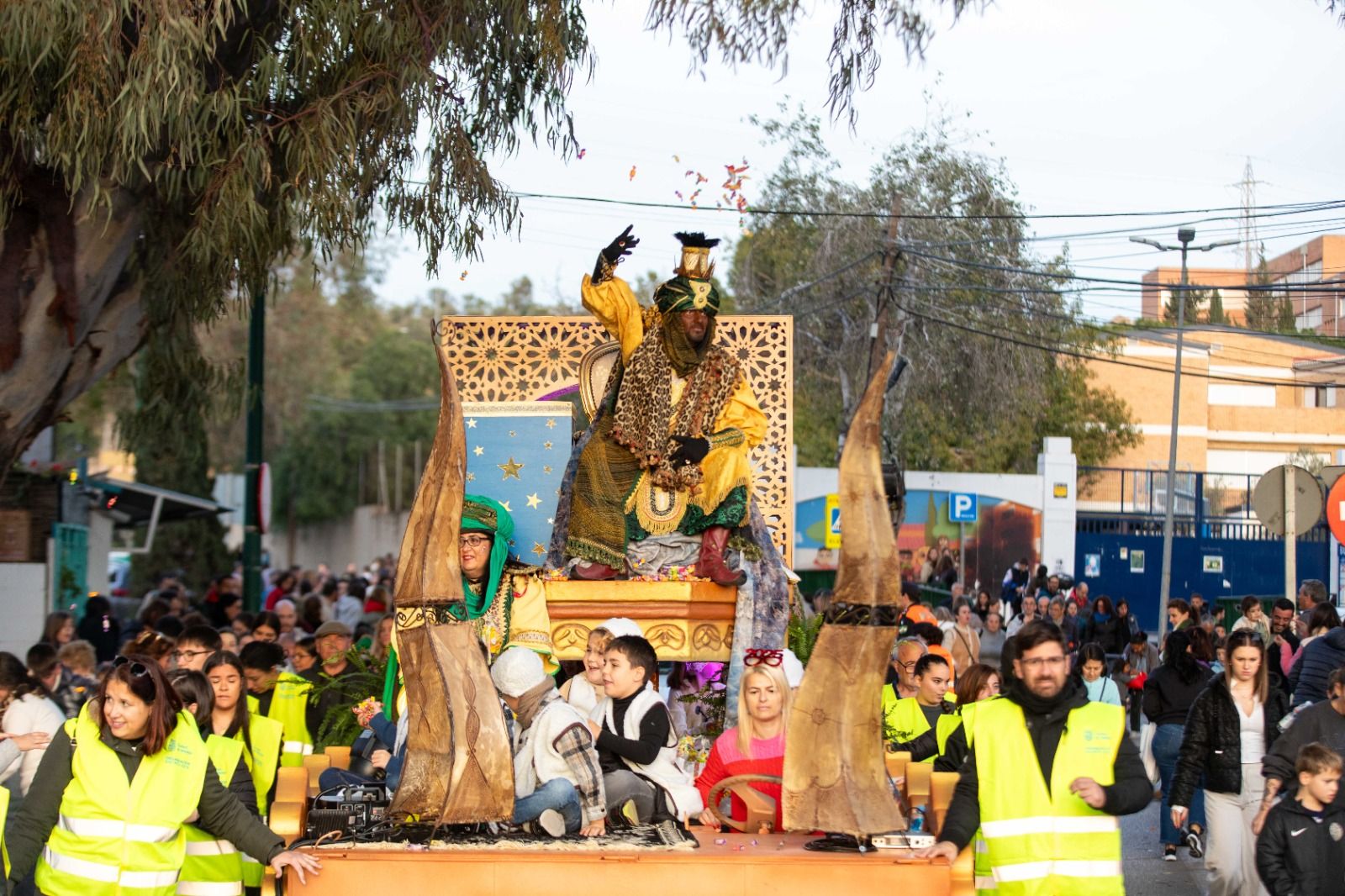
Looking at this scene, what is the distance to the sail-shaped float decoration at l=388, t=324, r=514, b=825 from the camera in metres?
7.08

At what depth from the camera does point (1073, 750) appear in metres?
6.38

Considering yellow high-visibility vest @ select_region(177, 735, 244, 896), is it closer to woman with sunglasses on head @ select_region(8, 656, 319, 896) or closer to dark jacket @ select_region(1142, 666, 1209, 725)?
woman with sunglasses on head @ select_region(8, 656, 319, 896)

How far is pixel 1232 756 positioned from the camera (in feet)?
30.5

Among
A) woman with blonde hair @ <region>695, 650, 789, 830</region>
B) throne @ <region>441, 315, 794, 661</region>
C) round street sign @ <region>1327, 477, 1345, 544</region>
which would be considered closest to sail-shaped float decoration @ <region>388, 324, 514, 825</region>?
woman with blonde hair @ <region>695, 650, 789, 830</region>

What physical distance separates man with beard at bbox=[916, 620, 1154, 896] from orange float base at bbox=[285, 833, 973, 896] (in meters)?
0.20

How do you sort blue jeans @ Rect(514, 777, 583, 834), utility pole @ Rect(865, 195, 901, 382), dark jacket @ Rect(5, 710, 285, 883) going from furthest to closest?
utility pole @ Rect(865, 195, 901, 382) < blue jeans @ Rect(514, 777, 583, 834) < dark jacket @ Rect(5, 710, 285, 883)

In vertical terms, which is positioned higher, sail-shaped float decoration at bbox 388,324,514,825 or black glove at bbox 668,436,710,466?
black glove at bbox 668,436,710,466

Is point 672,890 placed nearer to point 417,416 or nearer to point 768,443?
point 768,443

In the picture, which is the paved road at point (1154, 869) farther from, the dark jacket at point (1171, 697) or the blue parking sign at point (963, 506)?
the blue parking sign at point (963, 506)

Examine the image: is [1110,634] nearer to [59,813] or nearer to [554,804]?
Result: [554,804]

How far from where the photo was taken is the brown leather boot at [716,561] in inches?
400

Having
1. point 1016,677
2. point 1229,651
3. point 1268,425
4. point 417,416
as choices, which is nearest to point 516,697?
point 1016,677

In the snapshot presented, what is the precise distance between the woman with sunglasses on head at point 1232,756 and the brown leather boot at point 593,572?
11.2ft

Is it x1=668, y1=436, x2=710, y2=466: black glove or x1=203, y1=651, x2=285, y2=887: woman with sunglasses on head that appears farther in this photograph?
x1=668, y1=436, x2=710, y2=466: black glove
